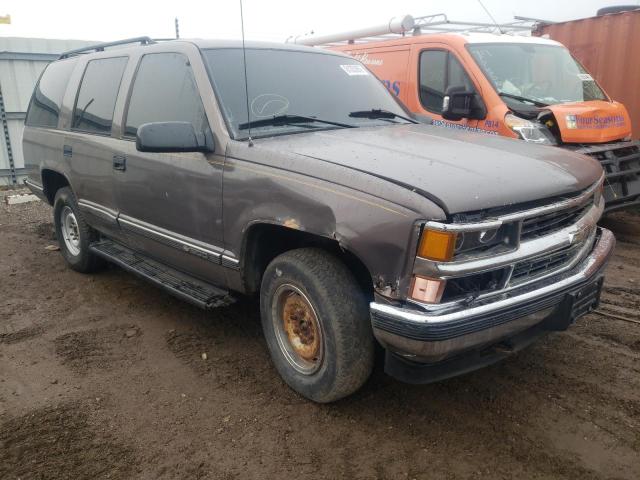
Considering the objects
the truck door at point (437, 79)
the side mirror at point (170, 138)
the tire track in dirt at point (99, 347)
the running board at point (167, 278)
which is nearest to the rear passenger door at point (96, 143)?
the running board at point (167, 278)

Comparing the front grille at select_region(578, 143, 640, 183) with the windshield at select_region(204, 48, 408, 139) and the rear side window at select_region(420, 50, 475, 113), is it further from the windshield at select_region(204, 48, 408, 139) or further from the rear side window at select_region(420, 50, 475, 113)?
the windshield at select_region(204, 48, 408, 139)

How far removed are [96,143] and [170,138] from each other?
60.7 inches

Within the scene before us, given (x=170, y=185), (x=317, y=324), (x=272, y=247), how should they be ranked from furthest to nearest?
(x=170, y=185), (x=272, y=247), (x=317, y=324)

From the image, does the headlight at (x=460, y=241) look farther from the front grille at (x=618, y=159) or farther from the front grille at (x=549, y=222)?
the front grille at (x=618, y=159)

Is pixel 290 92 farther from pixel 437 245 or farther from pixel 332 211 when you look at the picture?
pixel 437 245

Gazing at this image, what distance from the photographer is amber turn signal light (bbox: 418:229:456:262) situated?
7.27 ft

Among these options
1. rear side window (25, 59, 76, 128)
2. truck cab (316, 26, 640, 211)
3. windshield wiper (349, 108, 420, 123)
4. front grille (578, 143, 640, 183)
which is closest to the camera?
windshield wiper (349, 108, 420, 123)

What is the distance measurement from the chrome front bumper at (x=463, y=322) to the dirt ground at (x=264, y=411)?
540 millimetres

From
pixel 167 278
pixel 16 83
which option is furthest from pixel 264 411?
pixel 16 83

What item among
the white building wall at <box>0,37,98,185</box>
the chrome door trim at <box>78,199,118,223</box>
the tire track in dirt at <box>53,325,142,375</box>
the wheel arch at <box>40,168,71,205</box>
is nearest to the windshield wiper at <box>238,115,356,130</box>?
the chrome door trim at <box>78,199,118,223</box>

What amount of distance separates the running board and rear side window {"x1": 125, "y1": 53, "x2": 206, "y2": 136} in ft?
3.15

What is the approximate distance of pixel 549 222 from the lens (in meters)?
2.67

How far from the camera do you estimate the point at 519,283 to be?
2527 mm

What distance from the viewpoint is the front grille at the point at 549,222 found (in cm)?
255
